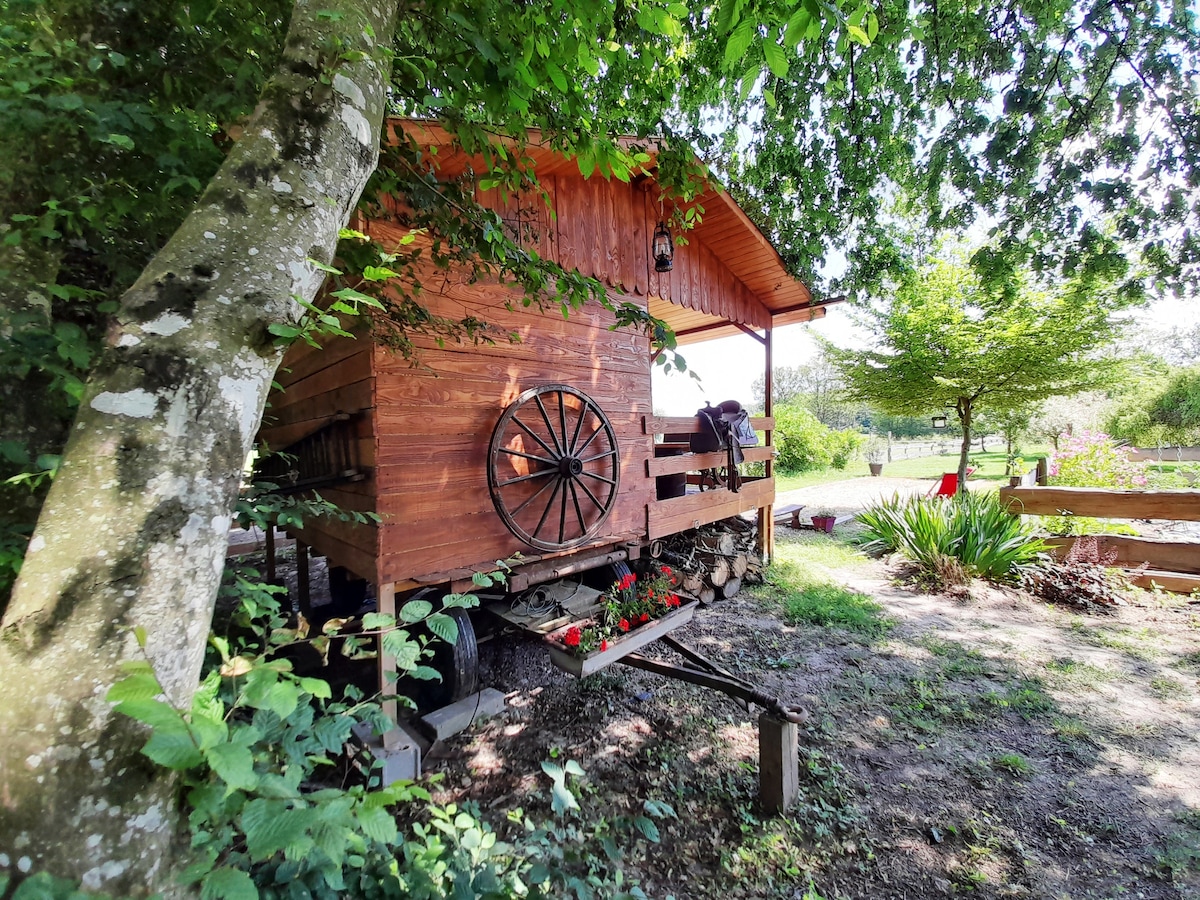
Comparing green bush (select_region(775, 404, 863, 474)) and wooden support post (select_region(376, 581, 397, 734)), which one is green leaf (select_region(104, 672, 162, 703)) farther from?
green bush (select_region(775, 404, 863, 474))

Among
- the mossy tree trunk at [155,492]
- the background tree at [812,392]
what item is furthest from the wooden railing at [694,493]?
the background tree at [812,392]

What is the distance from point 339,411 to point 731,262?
4.75 metres

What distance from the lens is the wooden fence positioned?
4855 mm

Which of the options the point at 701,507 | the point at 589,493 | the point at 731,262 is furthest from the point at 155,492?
the point at 731,262

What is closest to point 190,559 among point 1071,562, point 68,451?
point 68,451

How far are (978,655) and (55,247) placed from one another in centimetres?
608

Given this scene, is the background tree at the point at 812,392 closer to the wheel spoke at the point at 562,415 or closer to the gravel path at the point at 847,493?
the gravel path at the point at 847,493

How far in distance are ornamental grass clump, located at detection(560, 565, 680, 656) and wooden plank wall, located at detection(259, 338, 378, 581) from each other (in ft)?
4.49

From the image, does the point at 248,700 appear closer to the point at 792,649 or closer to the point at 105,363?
the point at 105,363

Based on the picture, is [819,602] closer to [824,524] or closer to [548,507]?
[548,507]

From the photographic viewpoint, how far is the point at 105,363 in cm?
92

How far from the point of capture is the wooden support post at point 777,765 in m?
2.51

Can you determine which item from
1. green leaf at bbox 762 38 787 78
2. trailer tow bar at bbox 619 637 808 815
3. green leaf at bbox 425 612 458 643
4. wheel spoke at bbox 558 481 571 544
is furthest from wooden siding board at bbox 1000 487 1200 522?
green leaf at bbox 425 612 458 643

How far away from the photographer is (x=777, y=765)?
2.53 meters
